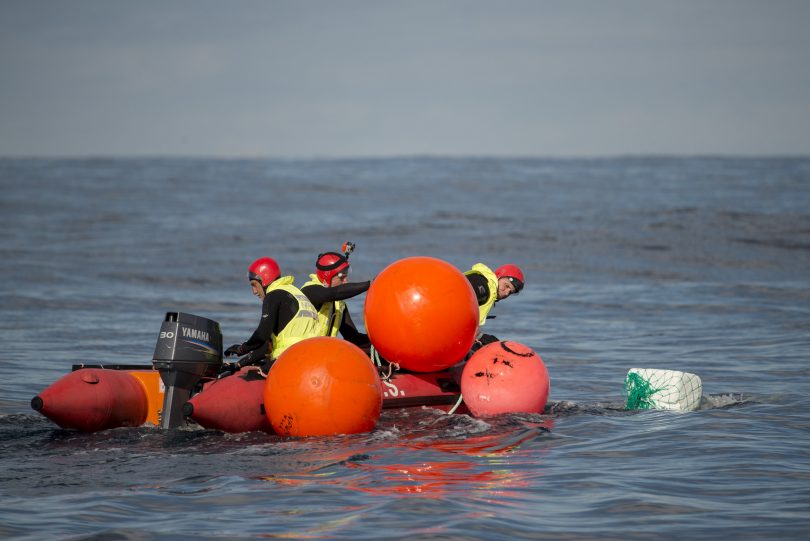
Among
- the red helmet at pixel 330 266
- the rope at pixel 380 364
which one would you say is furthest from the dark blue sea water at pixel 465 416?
the red helmet at pixel 330 266

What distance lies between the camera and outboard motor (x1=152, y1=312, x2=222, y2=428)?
10508 millimetres

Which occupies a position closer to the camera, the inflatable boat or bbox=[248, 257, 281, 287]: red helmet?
the inflatable boat

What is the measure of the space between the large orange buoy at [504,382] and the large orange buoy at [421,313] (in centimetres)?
31

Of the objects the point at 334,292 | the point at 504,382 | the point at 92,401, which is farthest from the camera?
the point at 334,292

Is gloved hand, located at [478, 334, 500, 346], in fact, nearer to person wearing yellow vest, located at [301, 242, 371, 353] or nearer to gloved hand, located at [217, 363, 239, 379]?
person wearing yellow vest, located at [301, 242, 371, 353]

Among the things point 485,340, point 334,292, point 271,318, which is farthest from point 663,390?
point 271,318

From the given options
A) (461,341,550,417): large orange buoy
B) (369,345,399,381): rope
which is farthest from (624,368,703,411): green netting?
(369,345,399,381): rope

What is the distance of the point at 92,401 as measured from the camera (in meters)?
10.4

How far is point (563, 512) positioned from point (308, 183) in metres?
55.2

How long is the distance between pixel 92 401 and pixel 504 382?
4.13 meters

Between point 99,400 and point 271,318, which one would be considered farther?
point 271,318

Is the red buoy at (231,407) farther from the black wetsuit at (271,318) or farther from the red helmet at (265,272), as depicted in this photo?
the red helmet at (265,272)

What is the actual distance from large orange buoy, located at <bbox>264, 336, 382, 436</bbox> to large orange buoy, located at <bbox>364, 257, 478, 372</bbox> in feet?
2.32

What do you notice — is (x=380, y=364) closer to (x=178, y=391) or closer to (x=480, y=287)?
(x=480, y=287)
